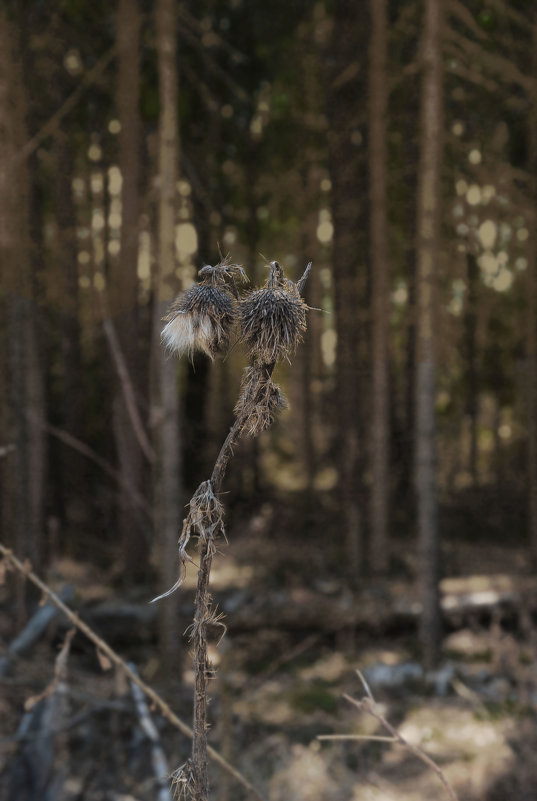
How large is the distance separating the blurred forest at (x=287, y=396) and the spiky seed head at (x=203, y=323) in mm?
220

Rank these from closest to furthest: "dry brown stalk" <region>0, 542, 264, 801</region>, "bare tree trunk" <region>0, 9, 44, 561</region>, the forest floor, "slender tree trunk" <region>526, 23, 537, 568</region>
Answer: "dry brown stalk" <region>0, 542, 264, 801</region> < the forest floor < "bare tree trunk" <region>0, 9, 44, 561</region> < "slender tree trunk" <region>526, 23, 537, 568</region>

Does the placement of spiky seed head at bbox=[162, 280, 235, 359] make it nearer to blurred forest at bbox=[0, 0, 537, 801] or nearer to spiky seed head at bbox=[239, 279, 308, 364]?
spiky seed head at bbox=[239, 279, 308, 364]

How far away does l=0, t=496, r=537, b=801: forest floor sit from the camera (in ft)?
18.5

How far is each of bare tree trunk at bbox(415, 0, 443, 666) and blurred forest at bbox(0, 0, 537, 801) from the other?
29mm

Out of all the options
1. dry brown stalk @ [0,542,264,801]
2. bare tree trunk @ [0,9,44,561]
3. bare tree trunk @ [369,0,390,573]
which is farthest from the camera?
bare tree trunk @ [369,0,390,573]

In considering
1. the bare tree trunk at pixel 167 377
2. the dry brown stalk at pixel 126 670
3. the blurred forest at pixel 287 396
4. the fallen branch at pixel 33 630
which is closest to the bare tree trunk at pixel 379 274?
the blurred forest at pixel 287 396

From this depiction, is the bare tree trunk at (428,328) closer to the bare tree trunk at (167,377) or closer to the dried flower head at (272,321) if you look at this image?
the bare tree trunk at (167,377)

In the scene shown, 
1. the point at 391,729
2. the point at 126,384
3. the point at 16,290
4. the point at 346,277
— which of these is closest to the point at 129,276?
the point at 16,290

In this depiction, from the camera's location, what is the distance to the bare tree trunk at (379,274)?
10109mm

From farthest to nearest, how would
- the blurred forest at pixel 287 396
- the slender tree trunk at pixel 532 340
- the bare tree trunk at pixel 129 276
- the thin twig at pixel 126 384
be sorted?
1. the slender tree trunk at pixel 532 340
2. the bare tree trunk at pixel 129 276
3. the blurred forest at pixel 287 396
4. the thin twig at pixel 126 384

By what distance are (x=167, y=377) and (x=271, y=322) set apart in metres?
5.00

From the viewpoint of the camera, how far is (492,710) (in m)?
7.16

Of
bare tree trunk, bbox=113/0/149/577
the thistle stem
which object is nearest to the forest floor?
bare tree trunk, bbox=113/0/149/577

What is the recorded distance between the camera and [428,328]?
7.85m
